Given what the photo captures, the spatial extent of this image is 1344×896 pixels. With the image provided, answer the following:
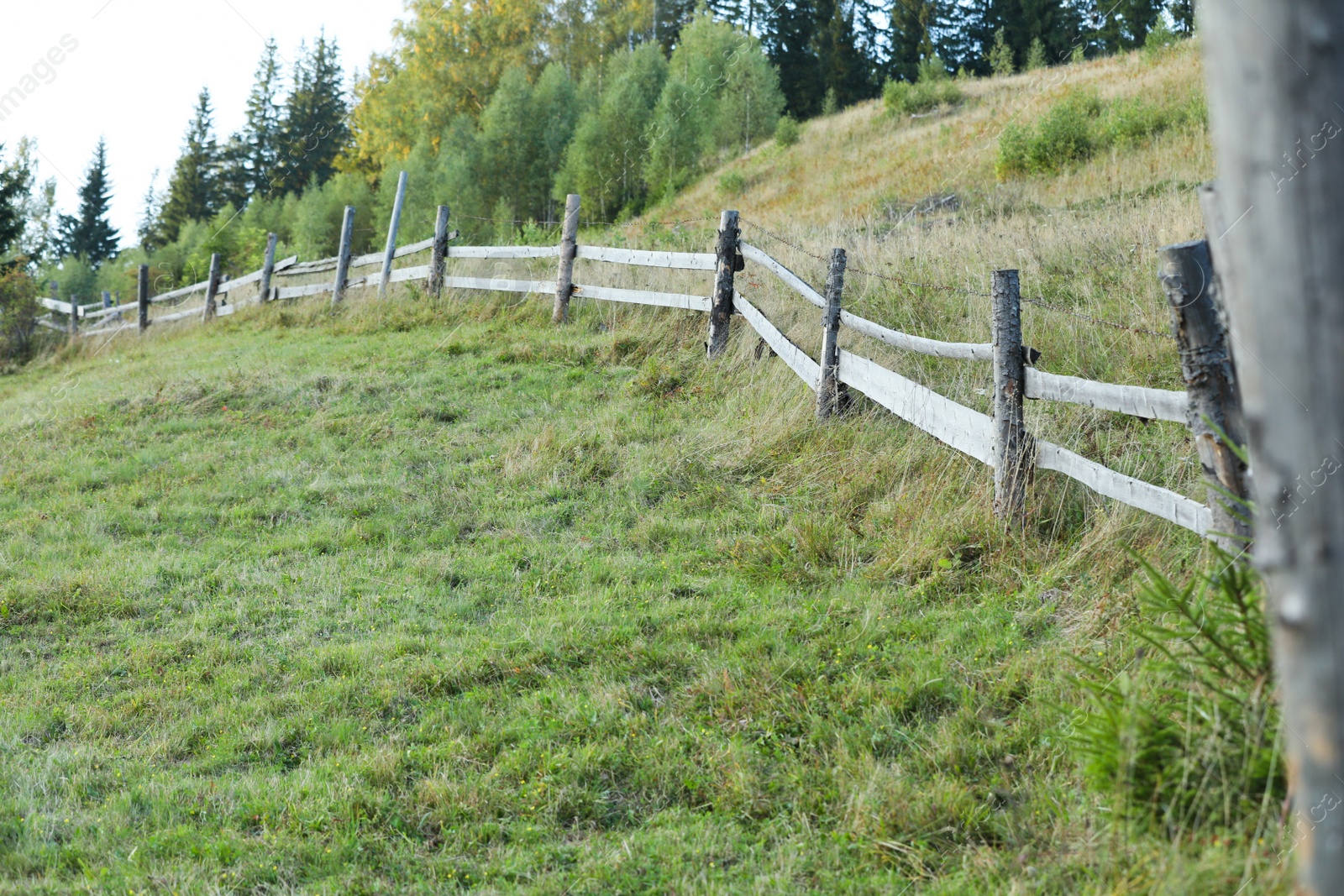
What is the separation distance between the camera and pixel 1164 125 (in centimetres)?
1566

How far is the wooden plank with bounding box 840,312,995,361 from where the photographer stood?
4883 mm

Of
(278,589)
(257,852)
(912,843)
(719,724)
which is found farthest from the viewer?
(278,589)

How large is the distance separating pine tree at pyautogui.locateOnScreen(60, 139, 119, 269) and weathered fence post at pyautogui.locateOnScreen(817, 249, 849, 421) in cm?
6369

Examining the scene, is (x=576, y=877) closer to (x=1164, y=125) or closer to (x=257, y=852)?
(x=257, y=852)

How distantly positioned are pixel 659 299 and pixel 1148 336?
17.0 ft

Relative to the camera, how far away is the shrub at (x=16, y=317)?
58.3 ft

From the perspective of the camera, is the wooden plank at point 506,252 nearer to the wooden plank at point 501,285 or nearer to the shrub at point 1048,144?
the wooden plank at point 501,285

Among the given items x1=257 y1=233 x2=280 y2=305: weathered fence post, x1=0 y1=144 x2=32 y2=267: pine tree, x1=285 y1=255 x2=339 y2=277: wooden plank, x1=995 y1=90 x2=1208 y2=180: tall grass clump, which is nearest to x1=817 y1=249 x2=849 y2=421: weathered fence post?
x1=995 y1=90 x2=1208 y2=180: tall grass clump

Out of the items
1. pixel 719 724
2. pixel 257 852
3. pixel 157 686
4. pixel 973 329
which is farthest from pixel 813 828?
pixel 973 329

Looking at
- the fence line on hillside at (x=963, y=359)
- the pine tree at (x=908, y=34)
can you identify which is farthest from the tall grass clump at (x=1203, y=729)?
the pine tree at (x=908, y=34)

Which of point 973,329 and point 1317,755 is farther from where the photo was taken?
point 973,329

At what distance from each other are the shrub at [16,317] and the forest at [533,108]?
10.8 feet

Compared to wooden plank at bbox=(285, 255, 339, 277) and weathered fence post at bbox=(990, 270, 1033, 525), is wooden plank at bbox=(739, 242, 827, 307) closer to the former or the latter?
weathered fence post at bbox=(990, 270, 1033, 525)

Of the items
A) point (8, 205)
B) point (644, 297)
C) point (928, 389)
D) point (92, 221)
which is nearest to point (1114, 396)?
point (928, 389)
